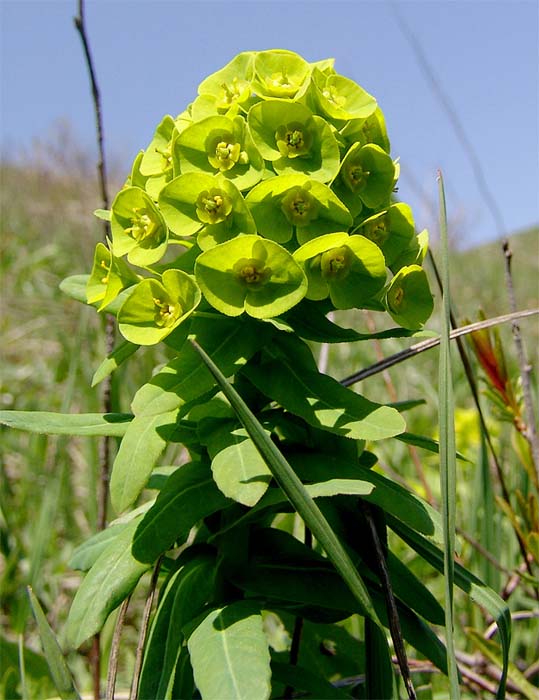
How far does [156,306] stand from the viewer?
925 millimetres

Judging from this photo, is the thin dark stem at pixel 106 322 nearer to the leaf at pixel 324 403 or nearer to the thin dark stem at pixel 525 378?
the leaf at pixel 324 403

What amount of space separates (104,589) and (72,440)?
1887mm

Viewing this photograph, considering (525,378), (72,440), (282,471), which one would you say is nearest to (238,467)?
(282,471)

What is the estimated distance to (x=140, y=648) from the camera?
36.7 inches

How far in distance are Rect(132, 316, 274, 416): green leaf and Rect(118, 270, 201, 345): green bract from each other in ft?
0.16

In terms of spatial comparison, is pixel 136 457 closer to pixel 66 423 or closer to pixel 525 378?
pixel 66 423

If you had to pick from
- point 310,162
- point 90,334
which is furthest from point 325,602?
point 90,334

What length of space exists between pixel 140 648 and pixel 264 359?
0.42m

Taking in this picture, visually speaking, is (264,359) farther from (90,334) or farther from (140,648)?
(90,334)

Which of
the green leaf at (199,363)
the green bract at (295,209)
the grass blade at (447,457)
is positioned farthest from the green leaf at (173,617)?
the green bract at (295,209)

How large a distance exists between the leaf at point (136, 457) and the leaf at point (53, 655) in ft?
0.49

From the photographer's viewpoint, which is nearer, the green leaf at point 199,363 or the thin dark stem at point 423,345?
the green leaf at point 199,363

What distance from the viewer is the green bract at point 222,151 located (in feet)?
3.05

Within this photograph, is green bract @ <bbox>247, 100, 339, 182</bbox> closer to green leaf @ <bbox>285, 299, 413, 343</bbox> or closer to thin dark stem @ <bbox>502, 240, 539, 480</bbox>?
green leaf @ <bbox>285, 299, 413, 343</bbox>
